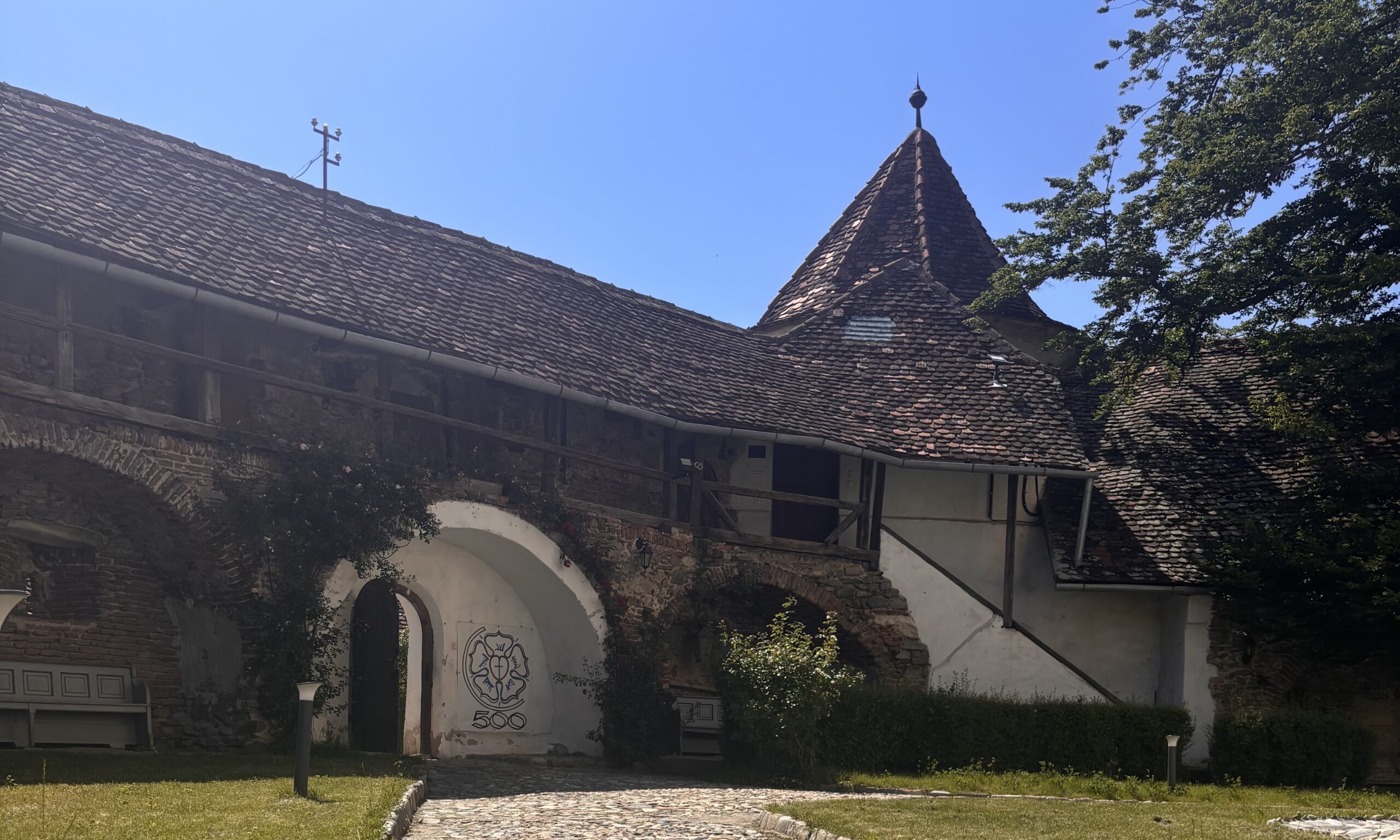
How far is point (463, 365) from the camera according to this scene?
46.8 ft

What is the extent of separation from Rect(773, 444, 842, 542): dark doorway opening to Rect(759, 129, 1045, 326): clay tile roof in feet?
12.9

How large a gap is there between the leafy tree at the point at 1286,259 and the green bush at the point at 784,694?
649 cm

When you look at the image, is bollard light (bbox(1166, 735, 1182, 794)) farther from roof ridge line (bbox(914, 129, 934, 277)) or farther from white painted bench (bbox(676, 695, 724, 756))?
roof ridge line (bbox(914, 129, 934, 277))

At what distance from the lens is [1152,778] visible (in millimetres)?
15969

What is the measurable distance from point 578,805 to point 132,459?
4.55m

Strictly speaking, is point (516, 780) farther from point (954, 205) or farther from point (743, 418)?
point (954, 205)

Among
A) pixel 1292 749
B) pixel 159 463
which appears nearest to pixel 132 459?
pixel 159 463

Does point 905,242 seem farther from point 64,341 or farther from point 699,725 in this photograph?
point 64,341

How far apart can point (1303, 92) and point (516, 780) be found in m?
11.8

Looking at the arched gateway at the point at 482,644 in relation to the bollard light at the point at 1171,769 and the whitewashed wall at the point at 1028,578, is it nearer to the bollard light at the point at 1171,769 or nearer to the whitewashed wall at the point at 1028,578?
the whitewashed wall at the point at 1028,578

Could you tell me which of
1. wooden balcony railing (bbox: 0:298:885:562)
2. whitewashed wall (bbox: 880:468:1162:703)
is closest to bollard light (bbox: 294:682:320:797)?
wooden balcony railing (bbox: 0:298:885:562)

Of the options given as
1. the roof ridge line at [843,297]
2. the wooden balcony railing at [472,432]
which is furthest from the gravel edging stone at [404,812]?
the roof ridge line at [843,297]

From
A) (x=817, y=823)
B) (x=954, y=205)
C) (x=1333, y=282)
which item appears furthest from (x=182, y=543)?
(x=954, y=205)

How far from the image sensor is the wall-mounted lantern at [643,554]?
53.2 ft
